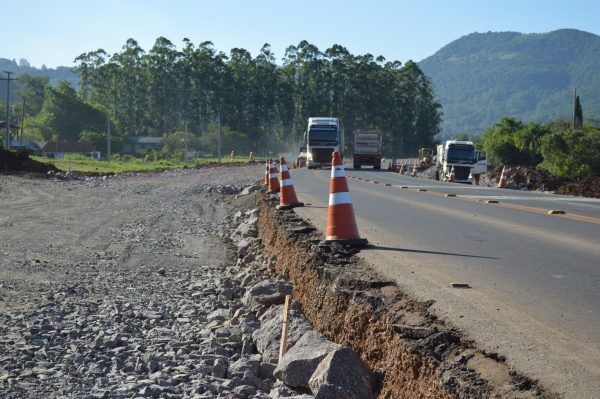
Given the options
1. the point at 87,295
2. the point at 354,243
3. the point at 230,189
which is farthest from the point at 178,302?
the point at 230,189

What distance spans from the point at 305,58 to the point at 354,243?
120m

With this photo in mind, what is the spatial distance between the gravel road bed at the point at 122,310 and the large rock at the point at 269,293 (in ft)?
0.69

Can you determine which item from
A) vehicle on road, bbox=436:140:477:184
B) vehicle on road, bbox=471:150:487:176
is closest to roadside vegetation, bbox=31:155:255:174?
vehicle on road, bbox=436:140:477:184

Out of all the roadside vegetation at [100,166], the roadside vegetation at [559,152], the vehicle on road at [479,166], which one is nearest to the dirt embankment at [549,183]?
the vehicle on road at [479,166]

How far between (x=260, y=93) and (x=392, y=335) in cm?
12418

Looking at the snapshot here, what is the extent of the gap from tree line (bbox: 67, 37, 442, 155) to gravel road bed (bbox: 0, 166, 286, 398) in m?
105

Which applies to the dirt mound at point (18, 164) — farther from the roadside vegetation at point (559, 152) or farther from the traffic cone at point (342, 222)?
the traffic cone at point (342, 222)

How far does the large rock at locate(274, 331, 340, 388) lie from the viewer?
5.57 m

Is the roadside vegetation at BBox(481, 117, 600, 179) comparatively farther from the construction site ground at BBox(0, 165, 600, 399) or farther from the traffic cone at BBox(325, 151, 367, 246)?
the traffic cone at BBox(325, 151, 367, 246)

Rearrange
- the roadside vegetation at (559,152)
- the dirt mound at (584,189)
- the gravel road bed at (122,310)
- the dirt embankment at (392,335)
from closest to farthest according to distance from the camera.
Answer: the dirt embankment at (392,335) → the gravel road bed at (122,310) → the dirt mound at (584,189) → the roadside vegetation at (559,152)

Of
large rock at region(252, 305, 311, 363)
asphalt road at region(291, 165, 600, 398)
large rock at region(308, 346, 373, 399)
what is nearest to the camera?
asphalt road at region(291, 165, 600, 398)

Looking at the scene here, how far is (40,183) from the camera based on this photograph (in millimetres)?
34531

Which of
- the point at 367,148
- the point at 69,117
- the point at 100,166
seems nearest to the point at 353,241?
the point at 367,148

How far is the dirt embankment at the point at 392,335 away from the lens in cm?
409
